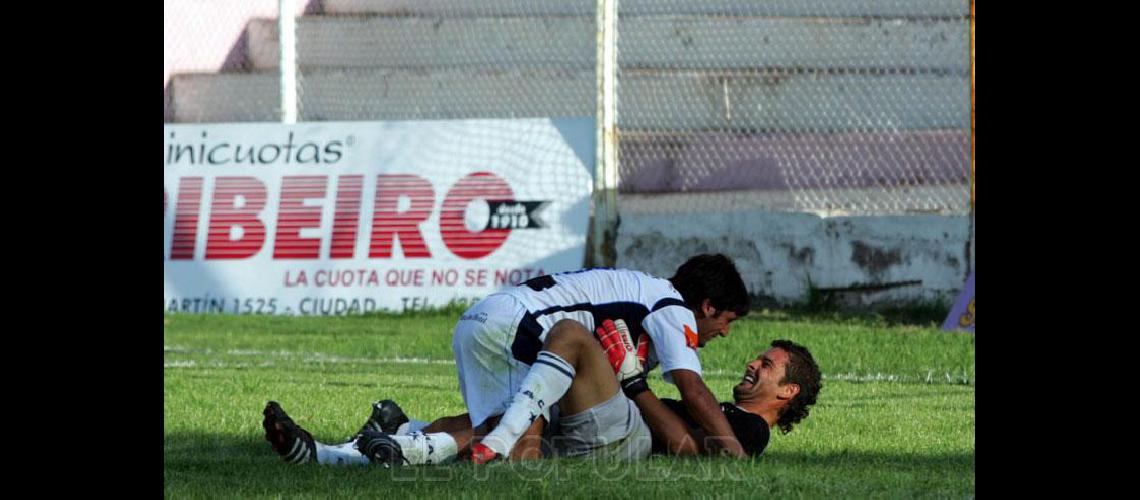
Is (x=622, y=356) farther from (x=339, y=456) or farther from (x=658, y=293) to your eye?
(x=339, y=456)

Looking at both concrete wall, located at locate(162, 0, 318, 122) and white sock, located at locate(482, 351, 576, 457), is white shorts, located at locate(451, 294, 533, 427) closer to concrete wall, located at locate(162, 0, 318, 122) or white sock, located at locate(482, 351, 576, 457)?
white sock, located at locate(482, 351, 576, 457)

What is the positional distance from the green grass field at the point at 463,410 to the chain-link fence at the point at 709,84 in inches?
84.2

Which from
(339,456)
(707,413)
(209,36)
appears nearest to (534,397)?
(707,413)

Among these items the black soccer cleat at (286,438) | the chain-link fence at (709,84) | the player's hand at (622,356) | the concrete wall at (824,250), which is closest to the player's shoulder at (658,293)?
the player's hand at (622,356)

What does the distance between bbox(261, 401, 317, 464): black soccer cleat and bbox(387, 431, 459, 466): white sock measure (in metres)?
0.39

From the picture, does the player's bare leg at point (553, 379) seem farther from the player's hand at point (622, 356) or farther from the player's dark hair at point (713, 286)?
the player's dark hair at point (713, 286)

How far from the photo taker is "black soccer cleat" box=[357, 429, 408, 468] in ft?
22.9

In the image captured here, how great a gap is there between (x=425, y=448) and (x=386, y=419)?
2.89 ft

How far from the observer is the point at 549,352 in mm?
7055

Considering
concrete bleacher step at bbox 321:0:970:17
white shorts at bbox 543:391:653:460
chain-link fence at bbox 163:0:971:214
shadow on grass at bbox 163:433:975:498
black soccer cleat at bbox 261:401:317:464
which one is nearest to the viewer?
shadow on grass at bbox 163:433:975:498

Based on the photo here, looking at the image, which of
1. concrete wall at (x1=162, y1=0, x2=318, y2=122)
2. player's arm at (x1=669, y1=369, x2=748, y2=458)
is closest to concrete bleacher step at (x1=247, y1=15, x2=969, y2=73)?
concrete wall at (x1=162, y1=0, x2=318, y2=122)
